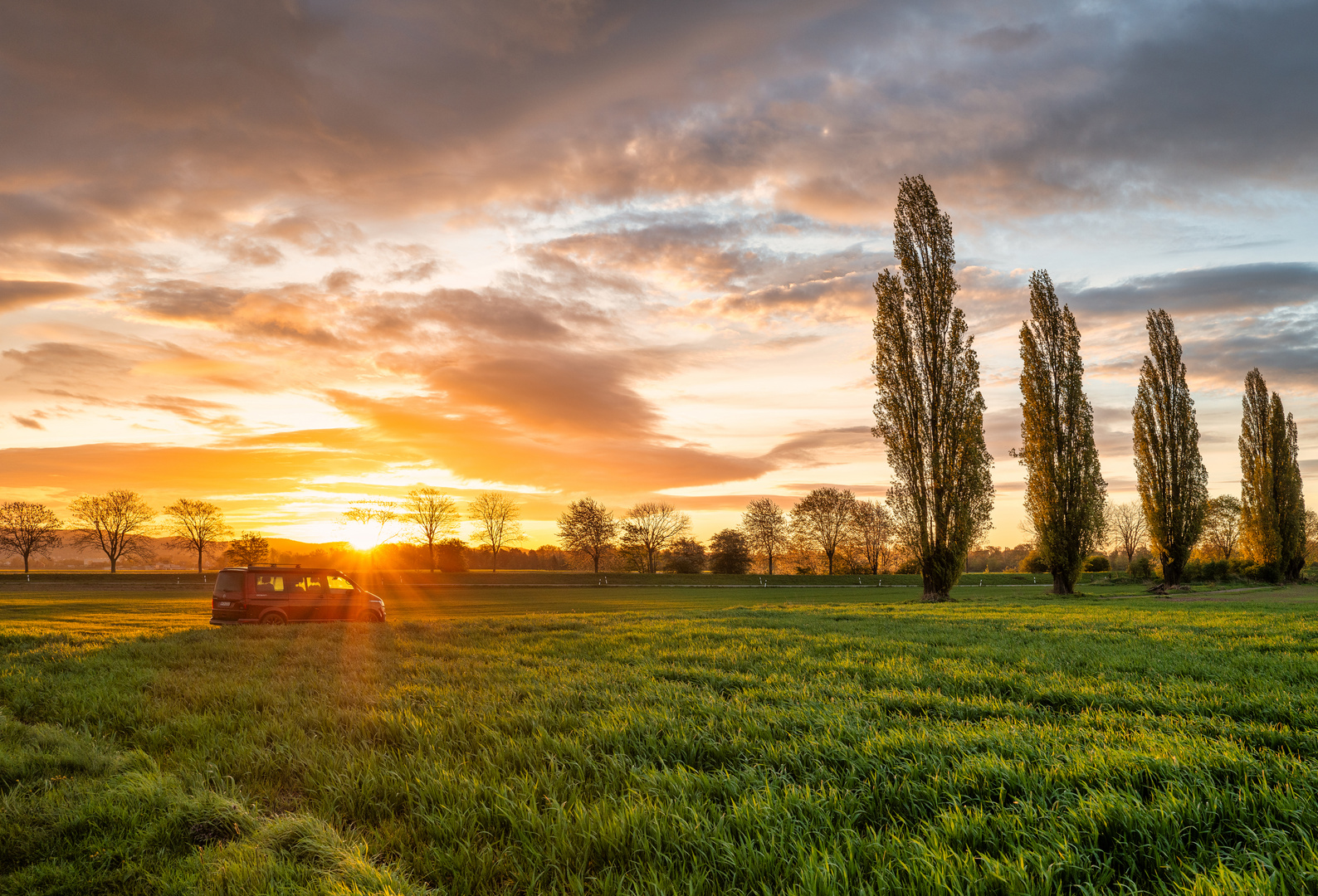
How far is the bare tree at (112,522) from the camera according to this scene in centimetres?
8219

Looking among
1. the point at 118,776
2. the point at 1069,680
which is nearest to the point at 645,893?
the point at 118,776

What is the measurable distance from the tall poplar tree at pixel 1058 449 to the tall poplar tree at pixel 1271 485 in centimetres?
2168

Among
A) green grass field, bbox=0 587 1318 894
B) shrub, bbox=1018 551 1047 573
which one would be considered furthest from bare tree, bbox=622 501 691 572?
green grass field, bbox=0 587 1318 894

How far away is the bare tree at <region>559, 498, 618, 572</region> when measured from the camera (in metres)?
91.2

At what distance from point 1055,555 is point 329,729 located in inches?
1656

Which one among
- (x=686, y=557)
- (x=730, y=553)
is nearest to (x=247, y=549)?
(x=686, y=557)

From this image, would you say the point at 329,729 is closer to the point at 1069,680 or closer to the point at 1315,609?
the point at 1069,680

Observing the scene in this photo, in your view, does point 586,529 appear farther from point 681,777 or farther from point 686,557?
point 681,777

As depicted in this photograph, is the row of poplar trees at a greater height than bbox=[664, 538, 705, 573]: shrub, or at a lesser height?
greater

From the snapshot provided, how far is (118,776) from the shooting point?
5082mm

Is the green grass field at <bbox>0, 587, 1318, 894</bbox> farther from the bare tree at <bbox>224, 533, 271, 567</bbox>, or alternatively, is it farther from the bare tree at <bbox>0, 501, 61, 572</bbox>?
the bare tree at <bbox>0, 501, 61, 572</bbox>

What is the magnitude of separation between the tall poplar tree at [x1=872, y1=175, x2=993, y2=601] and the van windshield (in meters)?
27.4

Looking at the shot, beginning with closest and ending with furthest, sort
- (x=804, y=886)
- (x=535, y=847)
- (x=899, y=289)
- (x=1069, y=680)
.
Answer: (x=804, y=886)
(x=535, y=847)
(x=1069, y=680)
(x=899, y=289)

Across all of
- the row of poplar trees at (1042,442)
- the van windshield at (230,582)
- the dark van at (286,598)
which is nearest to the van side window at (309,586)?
the dark van at (286,598)
